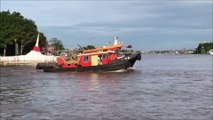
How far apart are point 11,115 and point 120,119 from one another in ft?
18.1

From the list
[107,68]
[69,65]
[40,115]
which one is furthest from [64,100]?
[69,65]

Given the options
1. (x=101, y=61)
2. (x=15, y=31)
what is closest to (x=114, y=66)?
(x=101, y=61)

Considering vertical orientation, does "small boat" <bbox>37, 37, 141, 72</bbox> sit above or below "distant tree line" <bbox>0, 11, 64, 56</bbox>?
below

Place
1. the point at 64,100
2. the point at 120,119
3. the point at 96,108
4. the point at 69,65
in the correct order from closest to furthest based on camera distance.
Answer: the point at 120,119, the point at 96,108, the point at 64,100, the point at 69,65

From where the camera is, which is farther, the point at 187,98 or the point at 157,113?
the point at 187,98

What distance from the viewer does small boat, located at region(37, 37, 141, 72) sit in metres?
65.6

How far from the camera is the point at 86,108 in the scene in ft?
82.6

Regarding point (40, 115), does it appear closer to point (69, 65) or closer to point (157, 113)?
point (157, 113)

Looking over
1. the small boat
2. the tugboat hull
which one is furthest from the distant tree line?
the tugboat hull

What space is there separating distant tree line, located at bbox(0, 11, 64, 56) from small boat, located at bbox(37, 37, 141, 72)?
42.6 meters

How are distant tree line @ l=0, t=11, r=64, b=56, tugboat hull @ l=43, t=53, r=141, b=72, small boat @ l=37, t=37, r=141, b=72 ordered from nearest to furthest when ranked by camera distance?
tugboat hull @ l=43, t=53, r=141, b=72, small boat @ l=37, t=37, r=141, b=72, distant tree line @ l=0, t=11, r=64, b=56

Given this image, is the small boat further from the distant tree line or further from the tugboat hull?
the distant tree line

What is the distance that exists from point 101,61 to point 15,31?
159 feet

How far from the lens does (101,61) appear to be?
66.8 metres
